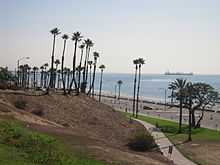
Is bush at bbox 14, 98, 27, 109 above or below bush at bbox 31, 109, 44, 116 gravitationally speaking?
above

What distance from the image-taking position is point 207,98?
72875 millimetres

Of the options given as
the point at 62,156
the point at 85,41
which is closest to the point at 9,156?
the point at 62,156

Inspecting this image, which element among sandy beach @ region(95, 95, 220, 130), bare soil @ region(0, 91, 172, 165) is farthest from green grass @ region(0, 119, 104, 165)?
sandy beach @ region(95, 95, 220, 130)

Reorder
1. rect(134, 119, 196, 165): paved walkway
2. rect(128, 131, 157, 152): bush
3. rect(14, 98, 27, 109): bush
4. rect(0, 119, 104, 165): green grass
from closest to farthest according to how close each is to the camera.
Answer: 1. rect(0, 119, 104, 165): green grass
2. rect(134, 119, 196, 165): paved walkway
3. rect(128, 131, 157, 152): bush
4. rect(14, 98, 27, 109): bush

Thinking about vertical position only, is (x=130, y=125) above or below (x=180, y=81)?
below

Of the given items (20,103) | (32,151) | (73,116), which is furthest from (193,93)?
(32,151)

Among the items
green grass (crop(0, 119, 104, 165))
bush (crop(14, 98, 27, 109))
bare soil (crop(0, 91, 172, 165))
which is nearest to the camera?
green grass (crop(0, 119, 104, 165))

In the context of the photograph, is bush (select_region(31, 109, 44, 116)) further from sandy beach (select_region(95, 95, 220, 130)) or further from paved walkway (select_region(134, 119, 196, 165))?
sandy beach (select_region(95, 95, 220, 130))

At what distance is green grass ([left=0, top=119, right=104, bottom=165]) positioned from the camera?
17547mm

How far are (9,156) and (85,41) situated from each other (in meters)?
68.6

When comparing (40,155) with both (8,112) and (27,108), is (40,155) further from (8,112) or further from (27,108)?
(27,108)

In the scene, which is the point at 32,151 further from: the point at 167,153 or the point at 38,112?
the point at 38,112

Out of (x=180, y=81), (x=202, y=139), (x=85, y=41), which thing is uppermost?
(x=85, y=41)

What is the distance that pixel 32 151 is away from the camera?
19734 mm
